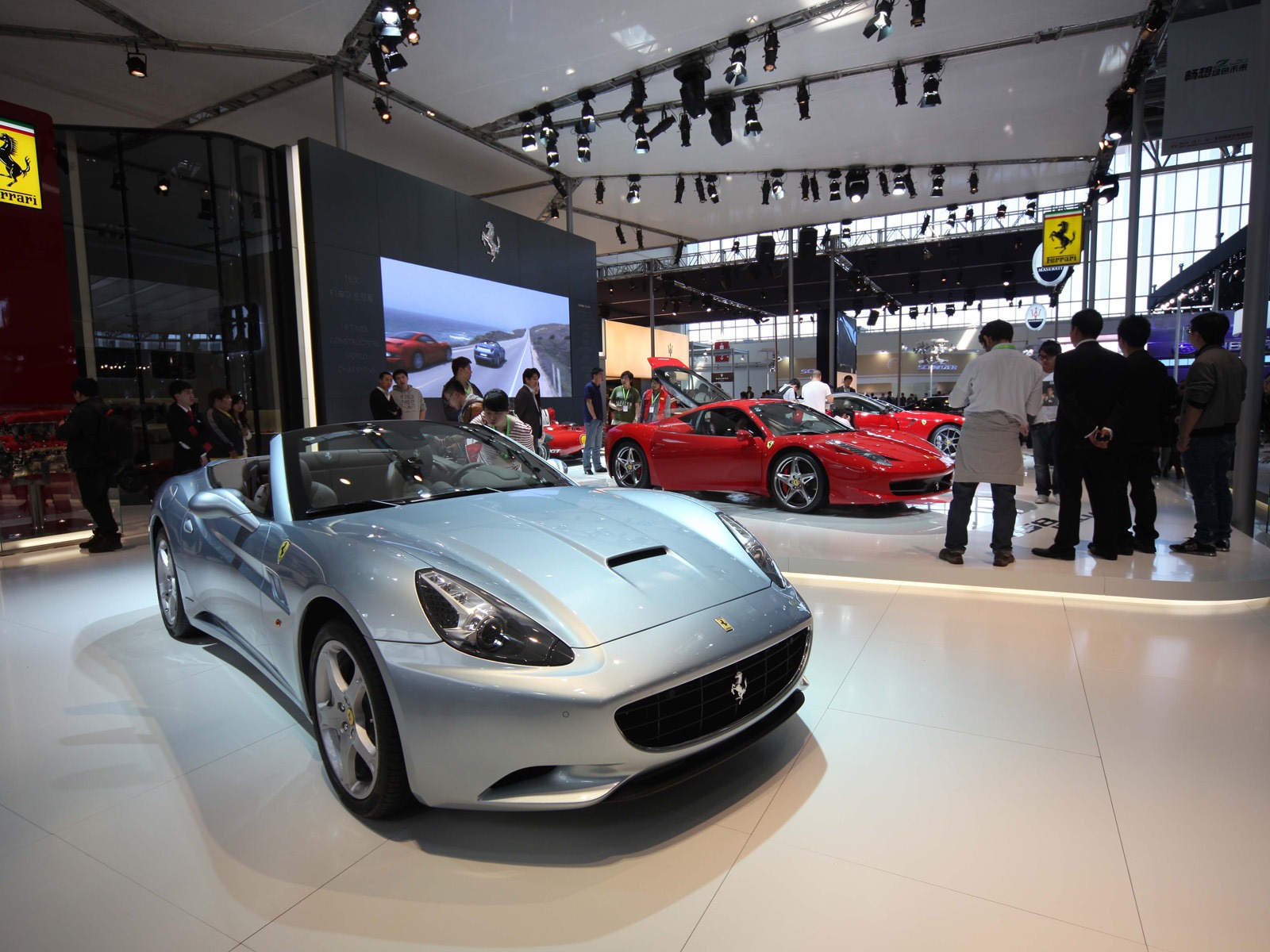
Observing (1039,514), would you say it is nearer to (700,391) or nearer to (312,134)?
(700,391)

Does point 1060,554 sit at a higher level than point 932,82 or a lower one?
lower

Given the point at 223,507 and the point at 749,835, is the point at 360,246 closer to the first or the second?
the point at 223,507

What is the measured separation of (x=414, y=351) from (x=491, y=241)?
8.61ft

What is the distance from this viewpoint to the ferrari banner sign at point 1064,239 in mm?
12242

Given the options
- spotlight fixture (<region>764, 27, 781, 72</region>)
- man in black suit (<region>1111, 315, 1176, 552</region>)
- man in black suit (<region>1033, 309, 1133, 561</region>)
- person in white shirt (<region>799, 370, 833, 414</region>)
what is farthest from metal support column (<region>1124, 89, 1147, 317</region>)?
man in black suit (<region>1033, 309, 1133, 561</region>)

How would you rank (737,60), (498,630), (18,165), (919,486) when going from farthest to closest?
(737,60) → (18,165) → (919,486) → (498,630)

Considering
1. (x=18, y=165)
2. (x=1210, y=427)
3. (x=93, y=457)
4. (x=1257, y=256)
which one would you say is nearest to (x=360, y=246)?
(x=18, y=165)

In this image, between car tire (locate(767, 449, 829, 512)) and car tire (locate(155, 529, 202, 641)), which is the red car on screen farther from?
car tire (locate(155, 529, 202, 641))

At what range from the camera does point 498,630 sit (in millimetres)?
1690

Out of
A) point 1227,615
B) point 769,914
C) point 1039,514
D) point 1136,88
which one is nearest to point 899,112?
point 1136,88

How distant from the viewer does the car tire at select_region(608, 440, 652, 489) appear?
7.09 metres

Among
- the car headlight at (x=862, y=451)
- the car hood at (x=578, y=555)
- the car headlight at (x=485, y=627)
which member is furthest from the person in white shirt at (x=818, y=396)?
the car headlight at (x=485, y=627)

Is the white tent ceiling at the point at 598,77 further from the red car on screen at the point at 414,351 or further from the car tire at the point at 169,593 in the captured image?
the car tire at the point at 169,593

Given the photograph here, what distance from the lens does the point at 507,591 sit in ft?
5.83
